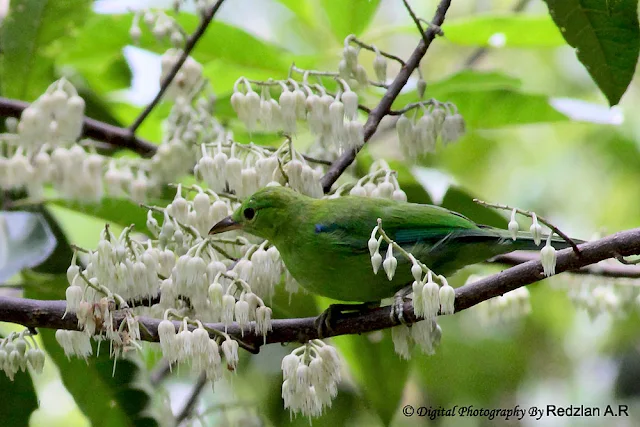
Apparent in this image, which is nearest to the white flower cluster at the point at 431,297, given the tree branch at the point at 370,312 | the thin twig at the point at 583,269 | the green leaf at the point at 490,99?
the tree branch at the point at 370,312

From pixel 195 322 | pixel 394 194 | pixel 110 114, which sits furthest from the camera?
pixel 110 114

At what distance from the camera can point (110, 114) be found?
369cm

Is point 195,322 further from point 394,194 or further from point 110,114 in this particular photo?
point 110,114

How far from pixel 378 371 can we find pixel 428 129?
1020mm

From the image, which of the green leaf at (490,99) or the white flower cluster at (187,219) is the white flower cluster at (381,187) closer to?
the white flower cluster at (187,219)

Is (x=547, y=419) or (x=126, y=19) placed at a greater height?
(x=126, y=19)

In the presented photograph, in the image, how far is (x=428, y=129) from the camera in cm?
239

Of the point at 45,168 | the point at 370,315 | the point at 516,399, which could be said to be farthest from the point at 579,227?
the point at 45,168

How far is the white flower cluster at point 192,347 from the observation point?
72.7 inches

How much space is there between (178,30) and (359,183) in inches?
39.3

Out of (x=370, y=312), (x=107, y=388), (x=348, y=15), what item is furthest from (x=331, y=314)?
(x=348, y=15)

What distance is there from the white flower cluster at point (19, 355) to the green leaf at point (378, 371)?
1292 mm

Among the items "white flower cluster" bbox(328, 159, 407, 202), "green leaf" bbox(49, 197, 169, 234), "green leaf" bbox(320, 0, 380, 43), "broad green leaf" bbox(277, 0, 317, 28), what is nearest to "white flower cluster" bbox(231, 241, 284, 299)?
"white flower cluster" bbox(328, 159, 407, 202)

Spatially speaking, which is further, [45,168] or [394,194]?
[45,168]
